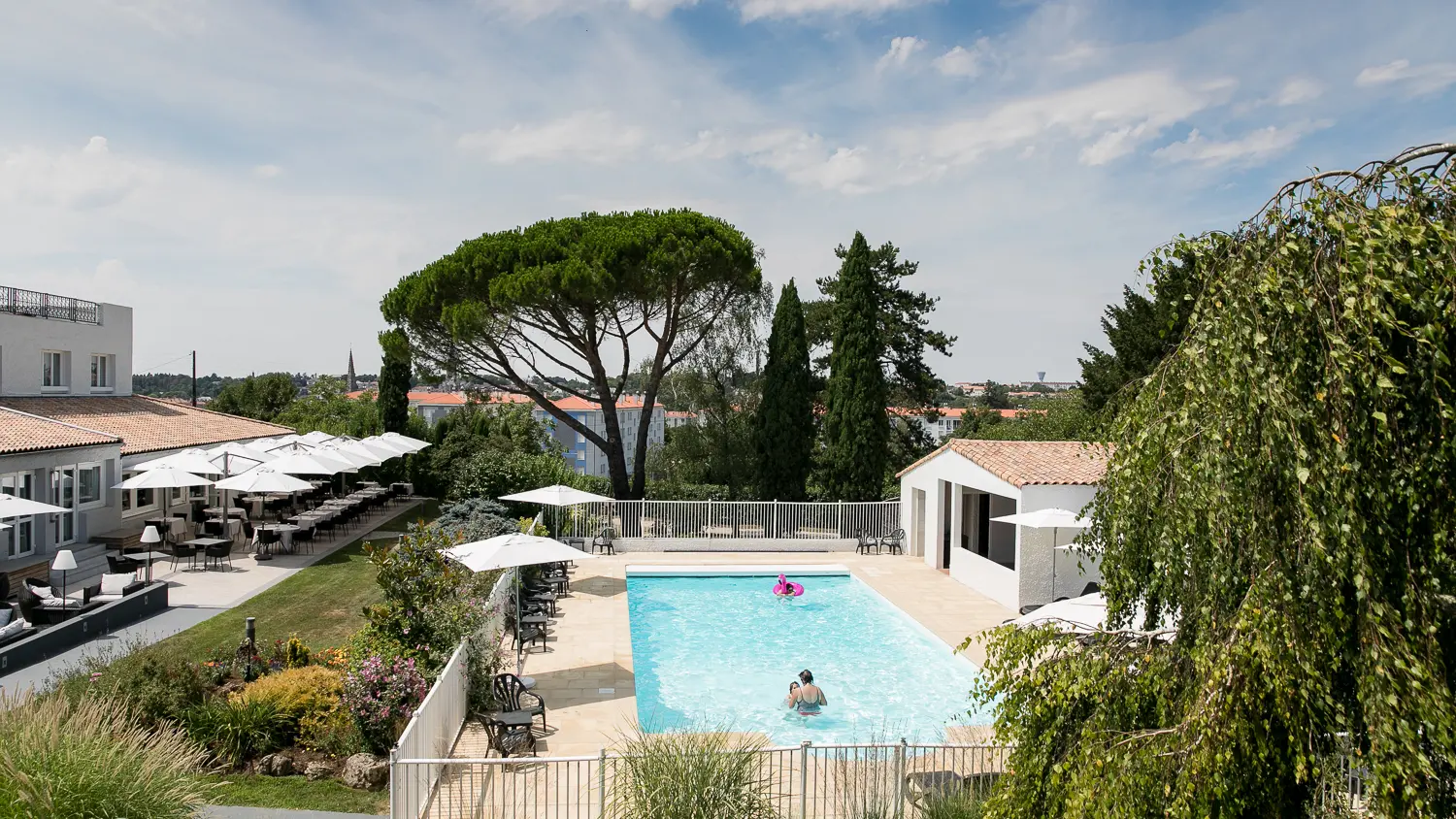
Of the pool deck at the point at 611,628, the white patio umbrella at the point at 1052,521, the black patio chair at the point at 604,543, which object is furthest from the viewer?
the black patio chair at the point at 604,543

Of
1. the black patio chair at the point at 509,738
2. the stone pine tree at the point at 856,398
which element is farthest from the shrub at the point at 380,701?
the stone pine tree at the point at 856,398

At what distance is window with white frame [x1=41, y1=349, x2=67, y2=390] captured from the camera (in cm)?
2595

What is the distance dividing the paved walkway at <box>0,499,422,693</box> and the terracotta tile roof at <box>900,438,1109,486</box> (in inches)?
619

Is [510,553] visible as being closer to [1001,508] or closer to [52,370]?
[1001,508]

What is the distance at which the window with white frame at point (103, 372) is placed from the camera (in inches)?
1121

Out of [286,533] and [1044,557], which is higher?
[1044,557]

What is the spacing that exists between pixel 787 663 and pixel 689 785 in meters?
9.04

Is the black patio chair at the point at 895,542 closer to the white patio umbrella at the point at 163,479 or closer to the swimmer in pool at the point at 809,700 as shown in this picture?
the swimmer in pool at the point at 809,700

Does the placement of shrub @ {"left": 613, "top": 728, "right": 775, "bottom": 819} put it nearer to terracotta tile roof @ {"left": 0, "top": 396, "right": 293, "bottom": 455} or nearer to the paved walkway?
the paved walkway

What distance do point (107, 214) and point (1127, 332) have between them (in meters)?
29.5

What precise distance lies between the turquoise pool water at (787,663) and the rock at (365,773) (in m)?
3.56

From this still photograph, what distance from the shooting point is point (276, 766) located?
943 cm

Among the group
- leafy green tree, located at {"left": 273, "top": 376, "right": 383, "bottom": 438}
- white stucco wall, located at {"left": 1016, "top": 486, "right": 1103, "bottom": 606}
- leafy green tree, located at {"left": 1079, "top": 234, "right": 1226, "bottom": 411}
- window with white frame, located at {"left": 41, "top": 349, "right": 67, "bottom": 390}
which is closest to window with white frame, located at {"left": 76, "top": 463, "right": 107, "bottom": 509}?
window with white frame, located at {"left": 41, "top": 349, "right": 67, "bottom": 390}

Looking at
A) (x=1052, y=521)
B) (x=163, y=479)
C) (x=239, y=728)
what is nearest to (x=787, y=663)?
(x=1052, y=521)
